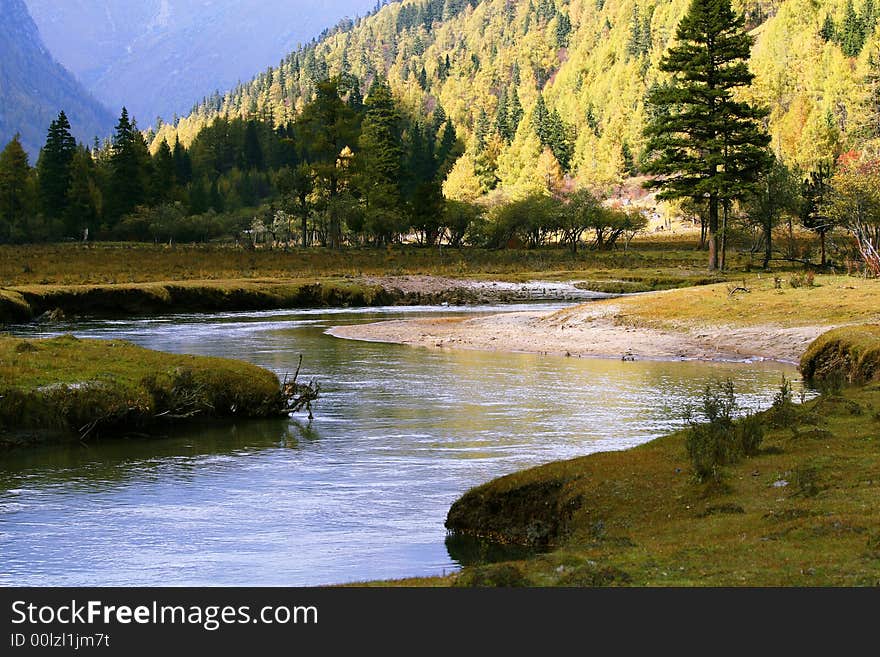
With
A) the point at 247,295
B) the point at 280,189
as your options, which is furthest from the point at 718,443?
Result: the point at 280,189

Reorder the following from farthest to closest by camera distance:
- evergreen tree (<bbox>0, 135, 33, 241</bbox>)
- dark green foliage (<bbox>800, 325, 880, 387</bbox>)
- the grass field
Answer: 1. evergreen tree (<bbox>0, 135, 33, 241</bbox>)
2. dark green foliage (<bbox>800, 325, 880, 387</bbox>)
3. the grass field

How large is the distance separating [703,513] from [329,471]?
24.7 ft

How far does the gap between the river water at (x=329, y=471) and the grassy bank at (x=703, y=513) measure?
4.39ft

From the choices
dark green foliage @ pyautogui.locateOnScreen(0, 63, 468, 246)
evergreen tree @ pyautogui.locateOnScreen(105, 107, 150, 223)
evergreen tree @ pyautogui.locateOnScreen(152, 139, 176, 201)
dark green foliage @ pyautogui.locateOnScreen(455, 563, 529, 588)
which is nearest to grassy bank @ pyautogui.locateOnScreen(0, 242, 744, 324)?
dark green foliage @ pyautogui.locateOnScreen(0, 63, 468, 246)

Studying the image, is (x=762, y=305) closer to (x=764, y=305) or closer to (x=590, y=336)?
(x=764, y=305)

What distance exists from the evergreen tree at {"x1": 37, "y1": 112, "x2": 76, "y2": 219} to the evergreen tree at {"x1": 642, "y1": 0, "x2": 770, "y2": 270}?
87000 millimetres

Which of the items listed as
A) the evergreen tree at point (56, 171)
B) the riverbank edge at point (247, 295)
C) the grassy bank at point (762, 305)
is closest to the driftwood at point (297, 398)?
the grassy bank at point (762, 305)

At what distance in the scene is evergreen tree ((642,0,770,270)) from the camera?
67250mm

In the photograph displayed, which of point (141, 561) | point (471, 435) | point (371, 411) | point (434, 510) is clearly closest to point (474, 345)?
point (371, 411)

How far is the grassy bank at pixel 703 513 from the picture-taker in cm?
829

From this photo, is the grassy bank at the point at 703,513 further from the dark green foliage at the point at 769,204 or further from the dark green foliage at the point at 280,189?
the dark green foliage at the point at 280,189

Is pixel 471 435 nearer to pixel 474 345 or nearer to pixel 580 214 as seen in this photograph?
pixel 474 345

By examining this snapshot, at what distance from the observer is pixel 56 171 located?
431 ft

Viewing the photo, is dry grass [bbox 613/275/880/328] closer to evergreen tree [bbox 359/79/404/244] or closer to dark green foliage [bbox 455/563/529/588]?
dark green foliage [bbox 455/563/529/588]
